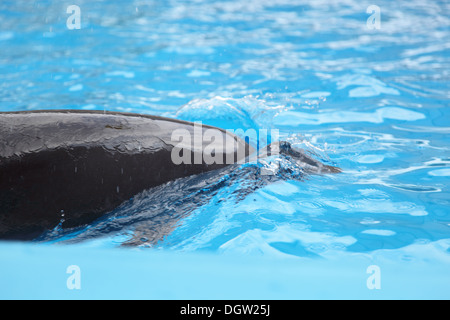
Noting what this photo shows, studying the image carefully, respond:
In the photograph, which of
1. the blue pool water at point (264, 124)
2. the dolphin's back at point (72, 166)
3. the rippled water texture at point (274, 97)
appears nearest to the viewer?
the blue pool water at point (264, 124)

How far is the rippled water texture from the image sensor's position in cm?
246

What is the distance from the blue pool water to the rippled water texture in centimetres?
1

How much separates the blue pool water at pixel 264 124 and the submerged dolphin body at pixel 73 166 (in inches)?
3.3

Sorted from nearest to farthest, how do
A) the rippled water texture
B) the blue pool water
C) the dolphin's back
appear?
the blue pool water
the dolphin's back
the rippled water texture

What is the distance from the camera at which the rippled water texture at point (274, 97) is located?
8.08 feet

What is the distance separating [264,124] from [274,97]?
1.15 meters

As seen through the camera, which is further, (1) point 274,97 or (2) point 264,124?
(1) point 274,97

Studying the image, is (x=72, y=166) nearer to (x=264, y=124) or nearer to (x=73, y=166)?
(x=73, y=166)

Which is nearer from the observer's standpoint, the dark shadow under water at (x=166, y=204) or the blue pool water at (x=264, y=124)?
the blue pool water at (x=264, y=124)

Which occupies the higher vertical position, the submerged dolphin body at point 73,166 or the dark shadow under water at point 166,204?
the submerged dolphin body at point 73,166

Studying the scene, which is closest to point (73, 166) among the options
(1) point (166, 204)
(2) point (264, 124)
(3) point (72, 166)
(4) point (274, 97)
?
(3) point (72, 166)

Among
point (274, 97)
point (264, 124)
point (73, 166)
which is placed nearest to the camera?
point (73, 166)

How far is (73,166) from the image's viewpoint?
230cm

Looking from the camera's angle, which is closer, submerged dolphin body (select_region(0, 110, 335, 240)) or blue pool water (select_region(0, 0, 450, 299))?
blue pool water (select_region(0, 0, 450, 299))
